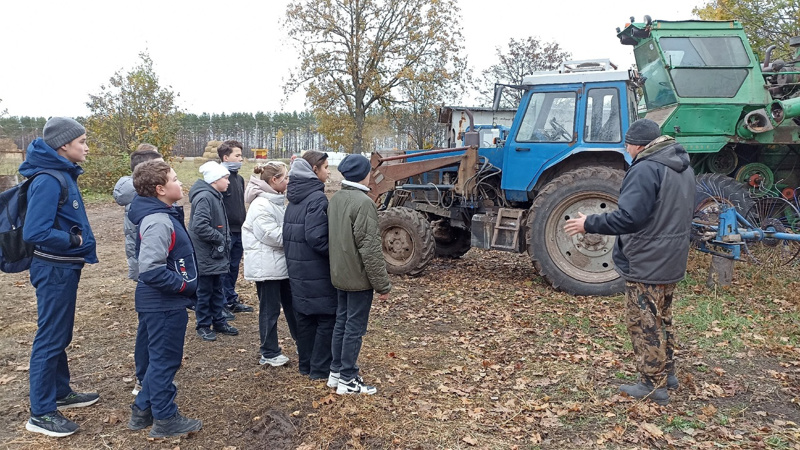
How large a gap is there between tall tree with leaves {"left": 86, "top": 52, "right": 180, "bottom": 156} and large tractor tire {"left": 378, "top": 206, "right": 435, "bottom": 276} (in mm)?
14475

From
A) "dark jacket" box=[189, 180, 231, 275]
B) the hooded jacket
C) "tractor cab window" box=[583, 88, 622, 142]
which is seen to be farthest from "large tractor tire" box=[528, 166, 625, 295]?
the hooded jacket

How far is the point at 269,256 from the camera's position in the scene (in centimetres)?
439

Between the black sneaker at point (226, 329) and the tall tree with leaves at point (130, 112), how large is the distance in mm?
15937

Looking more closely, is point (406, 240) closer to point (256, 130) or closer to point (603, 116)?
point (603, 116)

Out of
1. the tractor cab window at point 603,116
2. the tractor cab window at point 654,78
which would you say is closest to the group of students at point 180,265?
the tractor cab window at point 603,116

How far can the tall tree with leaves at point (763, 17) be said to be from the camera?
1384 cm

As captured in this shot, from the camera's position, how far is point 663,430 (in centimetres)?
368

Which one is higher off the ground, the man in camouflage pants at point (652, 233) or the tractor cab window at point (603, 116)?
the tractor cab window at point (603, 116)

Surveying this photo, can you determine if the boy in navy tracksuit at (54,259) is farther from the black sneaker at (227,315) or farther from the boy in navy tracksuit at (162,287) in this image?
the black sneaker at (227,315)

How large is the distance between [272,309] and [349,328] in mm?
865

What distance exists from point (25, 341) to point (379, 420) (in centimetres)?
380

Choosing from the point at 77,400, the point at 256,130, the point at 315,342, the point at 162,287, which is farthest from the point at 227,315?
the point at 256,130

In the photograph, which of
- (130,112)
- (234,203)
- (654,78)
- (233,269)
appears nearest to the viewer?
(234,203)

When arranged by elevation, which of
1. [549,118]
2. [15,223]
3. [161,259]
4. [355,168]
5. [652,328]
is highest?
[549,118]
